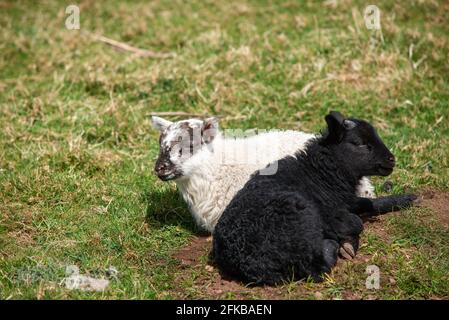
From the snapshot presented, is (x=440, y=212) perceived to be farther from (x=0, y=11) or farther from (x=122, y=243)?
(x=0, y=11)

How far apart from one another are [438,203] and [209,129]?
2.40 m

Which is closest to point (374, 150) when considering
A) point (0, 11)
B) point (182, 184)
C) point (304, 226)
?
point (304, 226)

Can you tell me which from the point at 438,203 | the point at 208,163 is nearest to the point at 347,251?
the point at 438,203

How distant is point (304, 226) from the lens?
544 cm

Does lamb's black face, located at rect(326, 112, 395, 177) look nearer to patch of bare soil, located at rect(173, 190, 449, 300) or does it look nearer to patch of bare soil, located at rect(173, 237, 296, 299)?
patch of bare soil, located at rect(173, 190, 449, 300)

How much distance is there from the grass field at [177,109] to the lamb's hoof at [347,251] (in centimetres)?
9

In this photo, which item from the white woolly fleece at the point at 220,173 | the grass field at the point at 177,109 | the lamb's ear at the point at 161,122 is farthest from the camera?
the lamb's ear at the point at 161,122

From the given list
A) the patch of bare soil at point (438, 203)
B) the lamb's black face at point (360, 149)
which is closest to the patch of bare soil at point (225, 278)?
the patch of bare soil at point (438, 203)

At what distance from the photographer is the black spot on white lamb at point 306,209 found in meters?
5.39

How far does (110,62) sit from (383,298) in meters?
6.18

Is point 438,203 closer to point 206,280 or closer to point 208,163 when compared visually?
point 208,163

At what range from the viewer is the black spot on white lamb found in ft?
17.7

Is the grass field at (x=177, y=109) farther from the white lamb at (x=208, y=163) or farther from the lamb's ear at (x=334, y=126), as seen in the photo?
the lamb's ear at (x=334, y=126)
